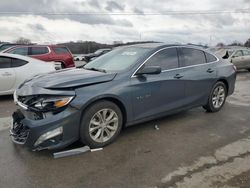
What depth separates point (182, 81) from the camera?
5188 mm

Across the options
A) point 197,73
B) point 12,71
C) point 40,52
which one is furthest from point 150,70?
point 40,52

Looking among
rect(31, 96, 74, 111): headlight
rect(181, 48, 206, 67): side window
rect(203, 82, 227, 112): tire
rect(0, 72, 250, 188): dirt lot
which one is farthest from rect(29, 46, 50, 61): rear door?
rect(31, 96, 74, 111): headlight

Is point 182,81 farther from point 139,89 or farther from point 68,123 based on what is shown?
point 68,123

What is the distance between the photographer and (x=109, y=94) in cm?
407

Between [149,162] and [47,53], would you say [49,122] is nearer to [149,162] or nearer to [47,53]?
[149,162]

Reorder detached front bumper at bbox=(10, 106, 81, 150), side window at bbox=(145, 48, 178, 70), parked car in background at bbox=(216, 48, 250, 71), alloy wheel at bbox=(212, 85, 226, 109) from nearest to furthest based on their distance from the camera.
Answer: detached front bumper at bbox=(10, 106, 81, 150) < side window at bbox=(145, 48, 178, 70) < alloy wheel at bbox=(212, 85, 226, 109) < parked car in background at bbox=(216, 48, 250, 71)

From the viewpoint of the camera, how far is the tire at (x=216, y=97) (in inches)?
237

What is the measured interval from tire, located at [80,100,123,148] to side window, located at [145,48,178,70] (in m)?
1.12

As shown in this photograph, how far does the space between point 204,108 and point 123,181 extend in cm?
Answer: 363

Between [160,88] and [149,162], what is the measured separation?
1.53 m

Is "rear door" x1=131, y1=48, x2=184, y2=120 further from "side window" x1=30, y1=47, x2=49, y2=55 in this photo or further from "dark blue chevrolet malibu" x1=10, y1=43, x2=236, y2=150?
"side window" x1=30, y1=47, x2=49, y2=55

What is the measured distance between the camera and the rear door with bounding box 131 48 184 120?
4492mm

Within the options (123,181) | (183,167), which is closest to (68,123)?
(123,181)

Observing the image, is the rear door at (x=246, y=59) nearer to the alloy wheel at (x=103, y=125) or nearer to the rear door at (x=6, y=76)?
the rear door at (x=6, y=76)
